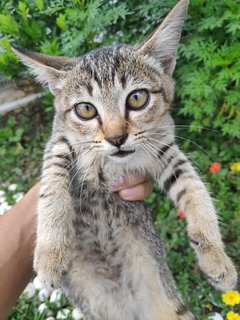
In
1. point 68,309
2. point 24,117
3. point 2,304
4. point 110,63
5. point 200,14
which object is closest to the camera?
point 110,63

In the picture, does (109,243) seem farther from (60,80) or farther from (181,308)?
(60,80)

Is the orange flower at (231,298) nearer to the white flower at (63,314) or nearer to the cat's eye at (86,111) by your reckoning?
the white flower at (63,314)

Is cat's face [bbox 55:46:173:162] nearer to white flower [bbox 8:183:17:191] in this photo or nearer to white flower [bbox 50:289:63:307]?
white flower [bbox 50:289:63:307]

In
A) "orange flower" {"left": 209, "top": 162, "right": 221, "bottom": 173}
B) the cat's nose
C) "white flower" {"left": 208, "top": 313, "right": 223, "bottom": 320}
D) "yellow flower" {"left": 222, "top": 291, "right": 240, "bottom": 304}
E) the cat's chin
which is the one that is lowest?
"white flower" {"left": 208, "top": 313, "right": 223, "bottom": 320}

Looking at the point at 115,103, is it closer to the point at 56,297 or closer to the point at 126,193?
the point at 126,193

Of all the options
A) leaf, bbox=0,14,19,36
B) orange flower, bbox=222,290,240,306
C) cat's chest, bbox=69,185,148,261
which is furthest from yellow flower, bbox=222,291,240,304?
leaf, bbox=0,14,19,36

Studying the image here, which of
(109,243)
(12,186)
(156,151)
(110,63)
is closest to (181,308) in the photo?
(109,243)
